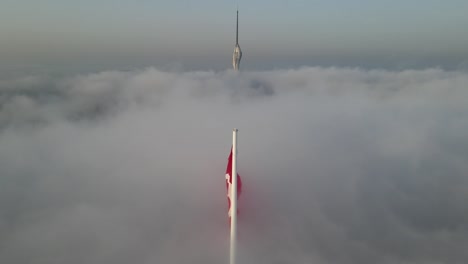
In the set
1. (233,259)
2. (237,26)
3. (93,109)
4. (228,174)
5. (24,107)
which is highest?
(93,109)

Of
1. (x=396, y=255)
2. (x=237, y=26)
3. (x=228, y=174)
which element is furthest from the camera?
(x=396, y=255)

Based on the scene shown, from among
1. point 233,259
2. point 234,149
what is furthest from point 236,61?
point 233,259

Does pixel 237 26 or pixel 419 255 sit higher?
pixel 237 26

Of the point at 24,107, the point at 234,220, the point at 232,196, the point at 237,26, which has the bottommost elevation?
the point at 234,220

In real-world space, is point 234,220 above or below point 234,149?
below

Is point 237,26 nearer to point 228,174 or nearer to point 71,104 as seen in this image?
point 228,174

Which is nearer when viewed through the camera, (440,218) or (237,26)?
(237,26)

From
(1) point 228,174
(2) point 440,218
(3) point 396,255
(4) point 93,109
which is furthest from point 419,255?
(4) point 93,109

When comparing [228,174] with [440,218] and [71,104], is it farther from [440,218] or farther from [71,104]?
[71,104]

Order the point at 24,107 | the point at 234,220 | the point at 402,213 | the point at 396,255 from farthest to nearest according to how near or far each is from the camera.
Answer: the point at 24,107, the point at 402,213, the point at 396,255, the point at 234,220

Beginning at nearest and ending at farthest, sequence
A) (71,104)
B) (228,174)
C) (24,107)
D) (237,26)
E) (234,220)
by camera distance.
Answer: (234,220) < (237,26) < (228,174) < (24,107) < (71,104)
